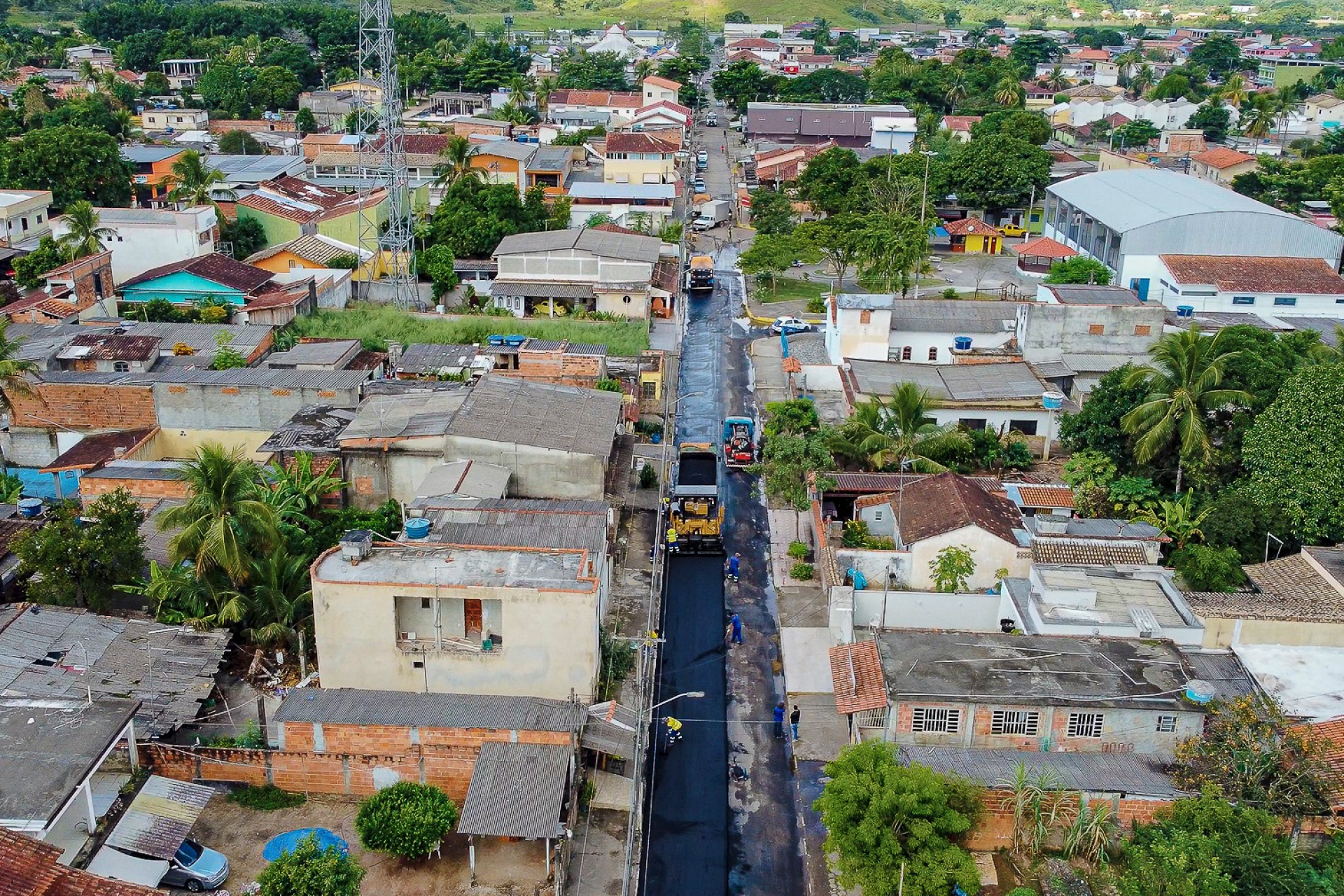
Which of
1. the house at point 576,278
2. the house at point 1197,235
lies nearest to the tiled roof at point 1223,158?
the house at point 1197,235

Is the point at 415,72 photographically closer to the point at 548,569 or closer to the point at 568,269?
the point at 568,269

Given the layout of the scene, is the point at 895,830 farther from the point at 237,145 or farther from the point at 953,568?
the point at 237,145

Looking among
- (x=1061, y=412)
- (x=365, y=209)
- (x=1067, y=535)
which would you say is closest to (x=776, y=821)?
(x=1067, y=535)

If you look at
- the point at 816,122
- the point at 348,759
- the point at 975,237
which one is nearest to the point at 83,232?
the point at 348,759

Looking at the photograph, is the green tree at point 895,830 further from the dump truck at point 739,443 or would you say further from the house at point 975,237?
the house at point 975,237

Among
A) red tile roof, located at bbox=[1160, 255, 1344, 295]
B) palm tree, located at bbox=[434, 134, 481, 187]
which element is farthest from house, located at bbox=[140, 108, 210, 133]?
red tile roof, located at bbox=[1160, 255, 1344, 295]

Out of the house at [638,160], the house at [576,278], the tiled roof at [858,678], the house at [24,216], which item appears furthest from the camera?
the house at [638,160]
